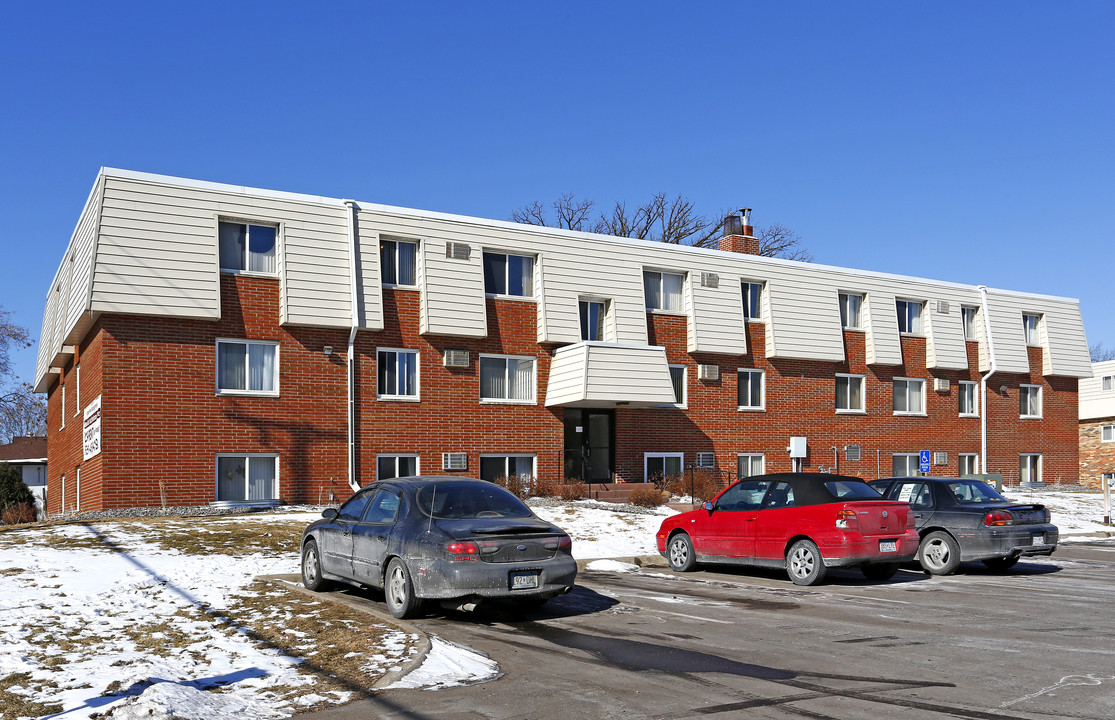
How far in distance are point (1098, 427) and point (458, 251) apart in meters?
34.9

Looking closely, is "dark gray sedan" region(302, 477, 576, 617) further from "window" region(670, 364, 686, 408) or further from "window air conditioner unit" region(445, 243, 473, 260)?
"window" region(670, 364, 686, 408)

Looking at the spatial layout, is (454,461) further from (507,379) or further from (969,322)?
(969,322)

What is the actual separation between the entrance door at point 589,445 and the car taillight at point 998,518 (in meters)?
15.0

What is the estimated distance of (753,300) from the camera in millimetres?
32469

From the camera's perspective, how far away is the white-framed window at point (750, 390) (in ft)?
105

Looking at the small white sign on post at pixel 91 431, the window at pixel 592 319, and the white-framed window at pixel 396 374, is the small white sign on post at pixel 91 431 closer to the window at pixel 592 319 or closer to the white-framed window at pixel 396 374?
the white-framed window at pixel 396 374

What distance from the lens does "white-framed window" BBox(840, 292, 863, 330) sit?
34531 millimetres

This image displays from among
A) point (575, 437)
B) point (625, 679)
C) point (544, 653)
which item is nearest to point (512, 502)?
point (544, 653)

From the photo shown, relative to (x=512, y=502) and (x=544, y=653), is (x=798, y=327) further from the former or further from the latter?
(x=544, y=653)

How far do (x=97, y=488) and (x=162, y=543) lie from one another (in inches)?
339

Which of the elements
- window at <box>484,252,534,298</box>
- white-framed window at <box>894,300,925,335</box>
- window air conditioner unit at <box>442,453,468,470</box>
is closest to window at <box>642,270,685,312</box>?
window at <box>484,252,534,298</box>

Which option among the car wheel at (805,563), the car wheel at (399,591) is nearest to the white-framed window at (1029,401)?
the car wheel at (805,563)

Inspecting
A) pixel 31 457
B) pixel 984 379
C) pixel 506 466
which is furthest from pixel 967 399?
pixel 31 457

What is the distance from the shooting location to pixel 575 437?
29.1 meters
